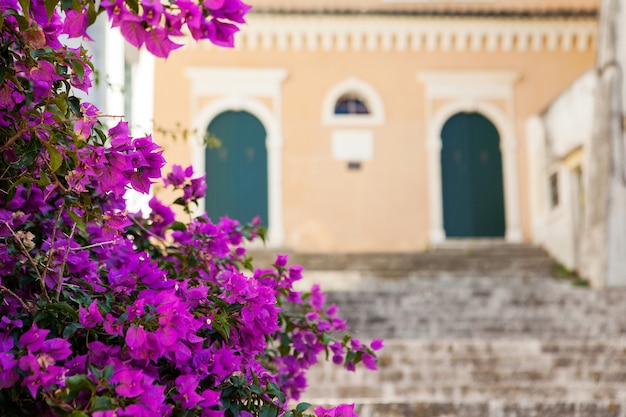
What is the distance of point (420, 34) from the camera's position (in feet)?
62.5

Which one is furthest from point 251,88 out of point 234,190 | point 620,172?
point 620,172

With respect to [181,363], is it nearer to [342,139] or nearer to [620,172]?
[620,172]

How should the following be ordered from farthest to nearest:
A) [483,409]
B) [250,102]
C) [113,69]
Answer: [250,102], [113,69], [483,409]

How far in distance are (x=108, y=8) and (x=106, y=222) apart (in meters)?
0.66

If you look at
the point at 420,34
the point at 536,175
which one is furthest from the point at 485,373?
→ the point at 420,34

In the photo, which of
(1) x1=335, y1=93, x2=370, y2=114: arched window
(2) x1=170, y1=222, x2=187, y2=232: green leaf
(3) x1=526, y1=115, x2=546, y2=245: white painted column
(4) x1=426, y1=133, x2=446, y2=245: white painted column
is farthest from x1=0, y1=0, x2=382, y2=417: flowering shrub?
(1) x1=335, y1=93, x2=370, y2=114: arched window

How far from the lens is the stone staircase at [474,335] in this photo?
21.0 feet

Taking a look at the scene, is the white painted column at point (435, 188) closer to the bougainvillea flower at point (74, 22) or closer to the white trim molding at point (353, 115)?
the white trim molding at point (353, 115)

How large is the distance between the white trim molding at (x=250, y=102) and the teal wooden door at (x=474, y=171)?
3.54 metres

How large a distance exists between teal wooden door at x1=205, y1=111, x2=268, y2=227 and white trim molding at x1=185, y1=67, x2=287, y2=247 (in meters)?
0.16

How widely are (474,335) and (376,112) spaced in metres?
9.84

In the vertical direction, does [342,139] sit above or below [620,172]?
above

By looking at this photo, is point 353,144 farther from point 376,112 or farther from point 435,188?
point 435,188

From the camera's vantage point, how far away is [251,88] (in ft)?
61.3
